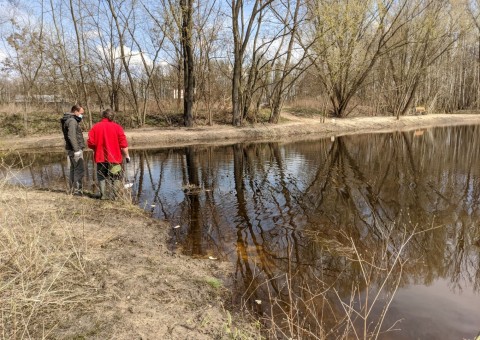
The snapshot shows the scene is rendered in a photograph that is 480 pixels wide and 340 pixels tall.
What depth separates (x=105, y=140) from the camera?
755 centimetres

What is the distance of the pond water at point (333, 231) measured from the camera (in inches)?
173

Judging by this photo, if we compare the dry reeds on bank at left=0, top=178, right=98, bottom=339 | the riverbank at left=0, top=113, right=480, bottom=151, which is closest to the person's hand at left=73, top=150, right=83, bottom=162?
the dry reeds on bank at left=0, top=178, right=98, bottom=339

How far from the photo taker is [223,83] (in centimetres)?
3130

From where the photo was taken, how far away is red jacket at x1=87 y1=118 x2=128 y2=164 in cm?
752

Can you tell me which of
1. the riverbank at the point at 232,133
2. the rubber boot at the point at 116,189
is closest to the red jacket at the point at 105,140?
Answer: the rubber boot at the point at 116,189

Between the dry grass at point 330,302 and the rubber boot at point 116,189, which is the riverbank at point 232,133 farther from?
the dry grass at point 330,302

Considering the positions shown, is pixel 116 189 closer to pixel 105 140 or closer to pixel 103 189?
pixel 103 189

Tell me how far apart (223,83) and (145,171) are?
19783 mm

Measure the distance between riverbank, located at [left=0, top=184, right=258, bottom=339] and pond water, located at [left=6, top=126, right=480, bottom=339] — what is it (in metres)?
0.54

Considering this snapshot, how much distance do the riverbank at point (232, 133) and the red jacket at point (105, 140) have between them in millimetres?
11337

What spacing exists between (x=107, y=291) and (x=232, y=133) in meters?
20.1

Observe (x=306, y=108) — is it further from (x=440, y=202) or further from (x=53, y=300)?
(x=53, y=300)

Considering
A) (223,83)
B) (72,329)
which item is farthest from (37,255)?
(223,83)

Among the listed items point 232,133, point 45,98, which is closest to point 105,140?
point 232,133
